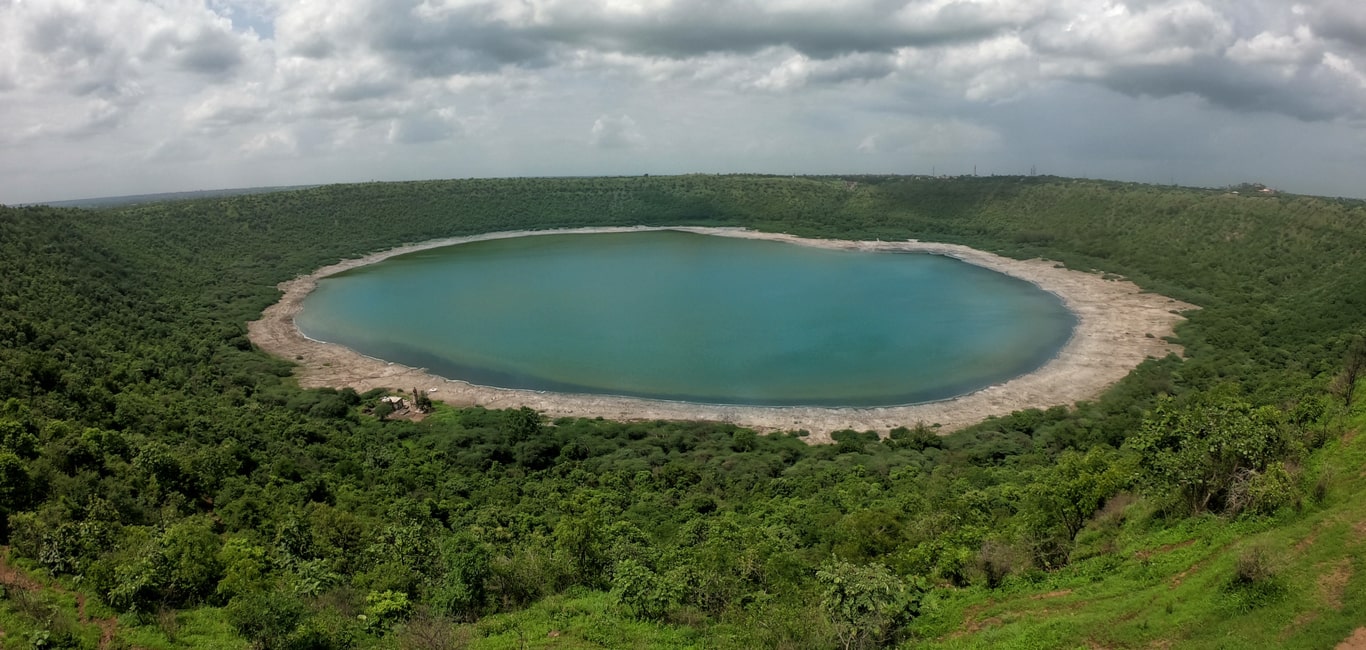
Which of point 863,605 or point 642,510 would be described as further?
point 642,510

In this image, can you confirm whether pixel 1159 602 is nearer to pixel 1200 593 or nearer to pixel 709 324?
pixel 1200 593

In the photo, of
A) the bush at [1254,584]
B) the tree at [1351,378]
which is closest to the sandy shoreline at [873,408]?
the tree at [1351,378]

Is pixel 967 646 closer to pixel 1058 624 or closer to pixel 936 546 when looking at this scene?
pixel 1058 624

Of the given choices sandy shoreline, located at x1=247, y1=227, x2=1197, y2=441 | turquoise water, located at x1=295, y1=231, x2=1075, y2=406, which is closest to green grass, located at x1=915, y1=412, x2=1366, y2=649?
sandy shoreline, located at x1=247, y1=227, x2=1197, y2=441

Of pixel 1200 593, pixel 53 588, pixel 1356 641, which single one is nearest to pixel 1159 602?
pixel 1200 593

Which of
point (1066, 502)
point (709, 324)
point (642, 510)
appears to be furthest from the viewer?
point (709, 324)
